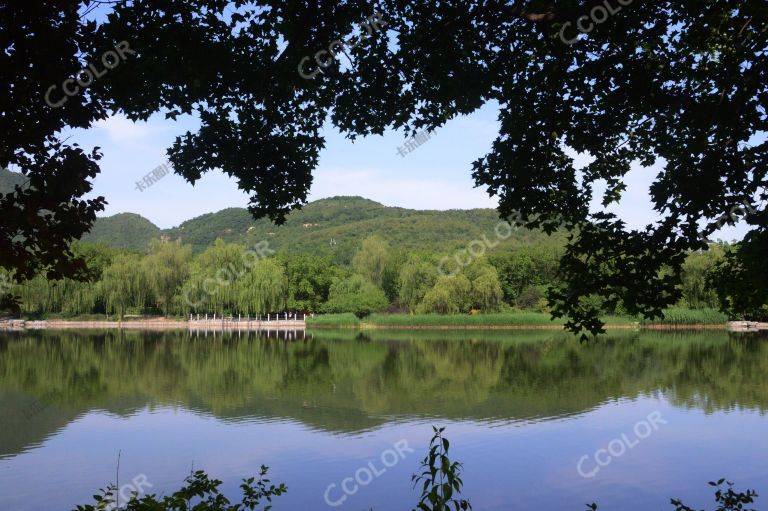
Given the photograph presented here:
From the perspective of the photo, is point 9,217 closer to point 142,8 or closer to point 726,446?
point 142,8

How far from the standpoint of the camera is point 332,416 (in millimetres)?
12367

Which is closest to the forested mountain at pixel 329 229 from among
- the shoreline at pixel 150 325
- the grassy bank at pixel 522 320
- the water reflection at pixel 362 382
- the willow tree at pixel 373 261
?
the willow tree at pixel 373 261

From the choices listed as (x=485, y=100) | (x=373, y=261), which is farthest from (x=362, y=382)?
(x=373, y=261)

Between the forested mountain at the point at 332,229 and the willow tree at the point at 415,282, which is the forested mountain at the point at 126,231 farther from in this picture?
the willow tree at the point at 415,282

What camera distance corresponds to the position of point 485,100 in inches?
243

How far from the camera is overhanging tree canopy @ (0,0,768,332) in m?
3.83

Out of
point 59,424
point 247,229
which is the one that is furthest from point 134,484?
point 247,229

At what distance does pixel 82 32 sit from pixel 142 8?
2.70 feet

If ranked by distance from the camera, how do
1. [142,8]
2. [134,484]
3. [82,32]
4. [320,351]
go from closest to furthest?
[82,32], [142,8], [134,484], [320,351]

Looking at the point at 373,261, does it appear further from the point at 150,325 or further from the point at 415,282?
the point at 150,325

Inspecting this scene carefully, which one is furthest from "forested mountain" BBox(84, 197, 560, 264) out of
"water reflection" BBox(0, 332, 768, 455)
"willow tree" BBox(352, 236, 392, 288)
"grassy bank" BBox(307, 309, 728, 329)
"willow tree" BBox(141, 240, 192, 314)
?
"water reflection" BBox(0, 332, 768, 455)

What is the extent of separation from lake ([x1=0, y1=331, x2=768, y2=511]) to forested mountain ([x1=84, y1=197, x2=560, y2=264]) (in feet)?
198

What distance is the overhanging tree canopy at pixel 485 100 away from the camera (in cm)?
383

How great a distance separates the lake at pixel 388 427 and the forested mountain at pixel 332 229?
198 feet
